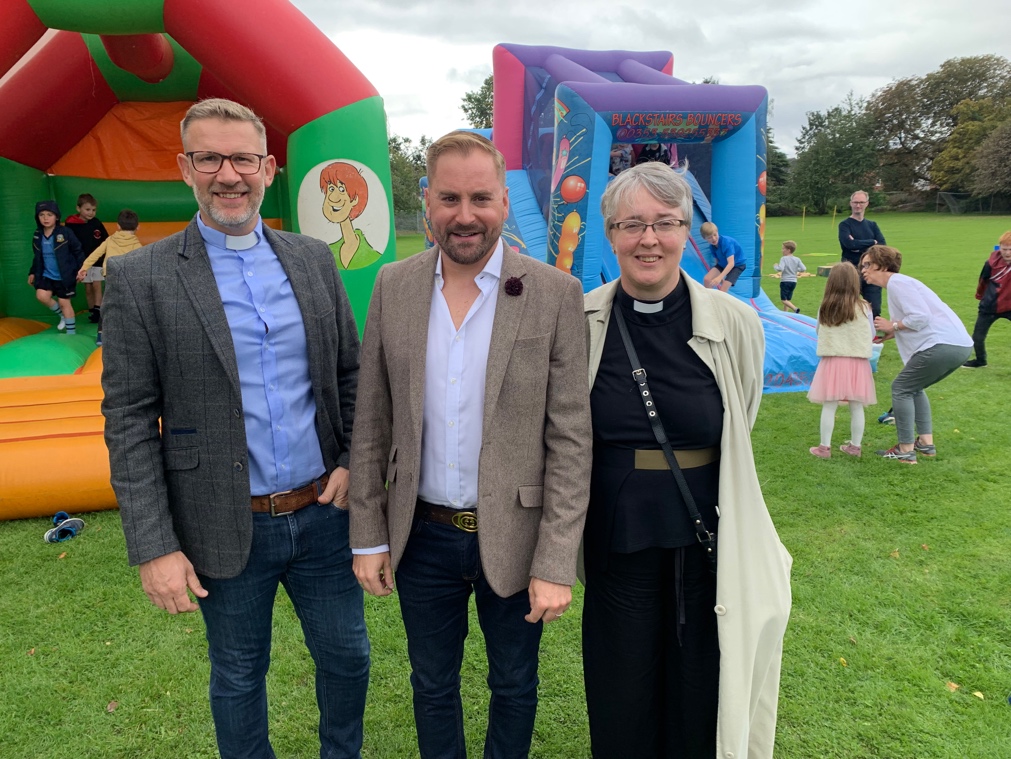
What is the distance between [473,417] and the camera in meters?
1.76

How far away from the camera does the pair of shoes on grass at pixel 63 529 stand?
3900 millimetres

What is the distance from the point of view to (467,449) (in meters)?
1.76

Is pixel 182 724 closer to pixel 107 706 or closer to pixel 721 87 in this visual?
pixel 107 706

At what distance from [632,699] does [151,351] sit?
1647 mm

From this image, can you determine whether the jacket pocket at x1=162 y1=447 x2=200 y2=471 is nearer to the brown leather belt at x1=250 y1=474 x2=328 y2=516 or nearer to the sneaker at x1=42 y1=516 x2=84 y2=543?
the brown leather belt at x1=250 y1=474 x2=328 y2=516

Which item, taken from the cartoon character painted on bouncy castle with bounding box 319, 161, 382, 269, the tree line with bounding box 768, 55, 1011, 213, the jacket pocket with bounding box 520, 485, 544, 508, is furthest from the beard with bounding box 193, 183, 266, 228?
the tree line with bounding box 768, 55, 1011, 213

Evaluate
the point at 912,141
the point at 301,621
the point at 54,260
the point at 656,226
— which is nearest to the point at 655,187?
the point at 656,226

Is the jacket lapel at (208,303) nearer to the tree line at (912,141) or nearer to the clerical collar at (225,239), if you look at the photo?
the clerical collar at (225,239)

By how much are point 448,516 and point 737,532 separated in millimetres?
792

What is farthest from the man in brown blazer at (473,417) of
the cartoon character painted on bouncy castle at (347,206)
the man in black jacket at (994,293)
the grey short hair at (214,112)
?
the man in black jacket at (994,293)

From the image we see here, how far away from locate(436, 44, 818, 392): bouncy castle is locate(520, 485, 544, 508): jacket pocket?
17.1ft

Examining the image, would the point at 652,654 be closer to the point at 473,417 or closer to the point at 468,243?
the point at 473,417

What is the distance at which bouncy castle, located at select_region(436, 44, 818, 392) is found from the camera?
712 cm

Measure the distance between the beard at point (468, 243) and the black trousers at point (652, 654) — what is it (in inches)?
36.6
